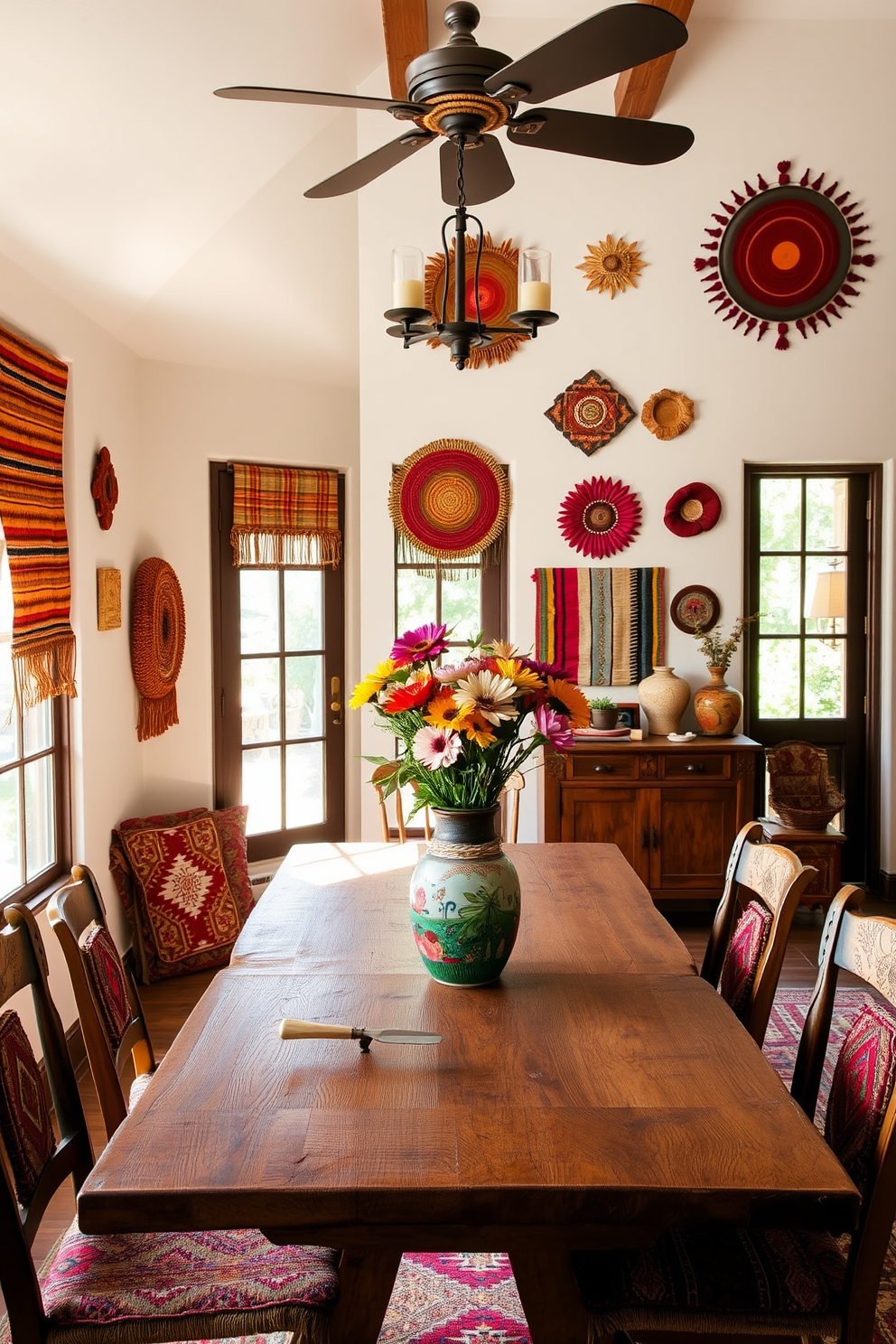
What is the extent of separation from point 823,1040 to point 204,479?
12.4 ft

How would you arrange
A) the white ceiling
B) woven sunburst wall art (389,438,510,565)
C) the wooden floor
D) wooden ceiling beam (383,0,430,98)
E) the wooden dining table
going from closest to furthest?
1. the wooden dining table
2. the wooden floor
3. the white ceiling
4. wooden ceiling beam (383,0,430,98)
5. woven sunburst wall art (389,438,510,565)

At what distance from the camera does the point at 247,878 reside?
15.0 feet

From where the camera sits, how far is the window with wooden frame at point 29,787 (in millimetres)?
3068

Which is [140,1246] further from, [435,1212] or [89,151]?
[89,151]

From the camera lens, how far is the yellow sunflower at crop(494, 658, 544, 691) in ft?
6.02

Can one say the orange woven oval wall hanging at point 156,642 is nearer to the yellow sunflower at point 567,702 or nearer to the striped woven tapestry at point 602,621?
the striped woven tapestry at point 602,621

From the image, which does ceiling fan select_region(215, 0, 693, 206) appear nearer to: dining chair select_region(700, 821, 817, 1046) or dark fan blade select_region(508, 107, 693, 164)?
dark fan blade select_region(508, 107, 693, 164)

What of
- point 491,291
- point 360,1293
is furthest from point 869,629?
→ point 360,1293

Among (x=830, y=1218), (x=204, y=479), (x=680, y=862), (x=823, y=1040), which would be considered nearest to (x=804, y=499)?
(x=680, y=862)

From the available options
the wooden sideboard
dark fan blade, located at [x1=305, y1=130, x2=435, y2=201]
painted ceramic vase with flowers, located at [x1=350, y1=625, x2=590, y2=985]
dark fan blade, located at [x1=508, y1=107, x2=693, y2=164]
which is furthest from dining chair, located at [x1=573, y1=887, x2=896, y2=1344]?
the wooden sideboard

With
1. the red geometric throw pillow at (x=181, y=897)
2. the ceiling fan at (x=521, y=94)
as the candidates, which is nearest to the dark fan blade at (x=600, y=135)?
the ceiling fan at (x=521, y=94)

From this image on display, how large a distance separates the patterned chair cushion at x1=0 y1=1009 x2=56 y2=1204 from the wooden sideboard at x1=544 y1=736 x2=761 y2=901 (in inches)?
106

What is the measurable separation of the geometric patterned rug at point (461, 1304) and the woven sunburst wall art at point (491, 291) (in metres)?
3.38

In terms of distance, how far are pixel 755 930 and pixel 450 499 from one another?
2.77 m
